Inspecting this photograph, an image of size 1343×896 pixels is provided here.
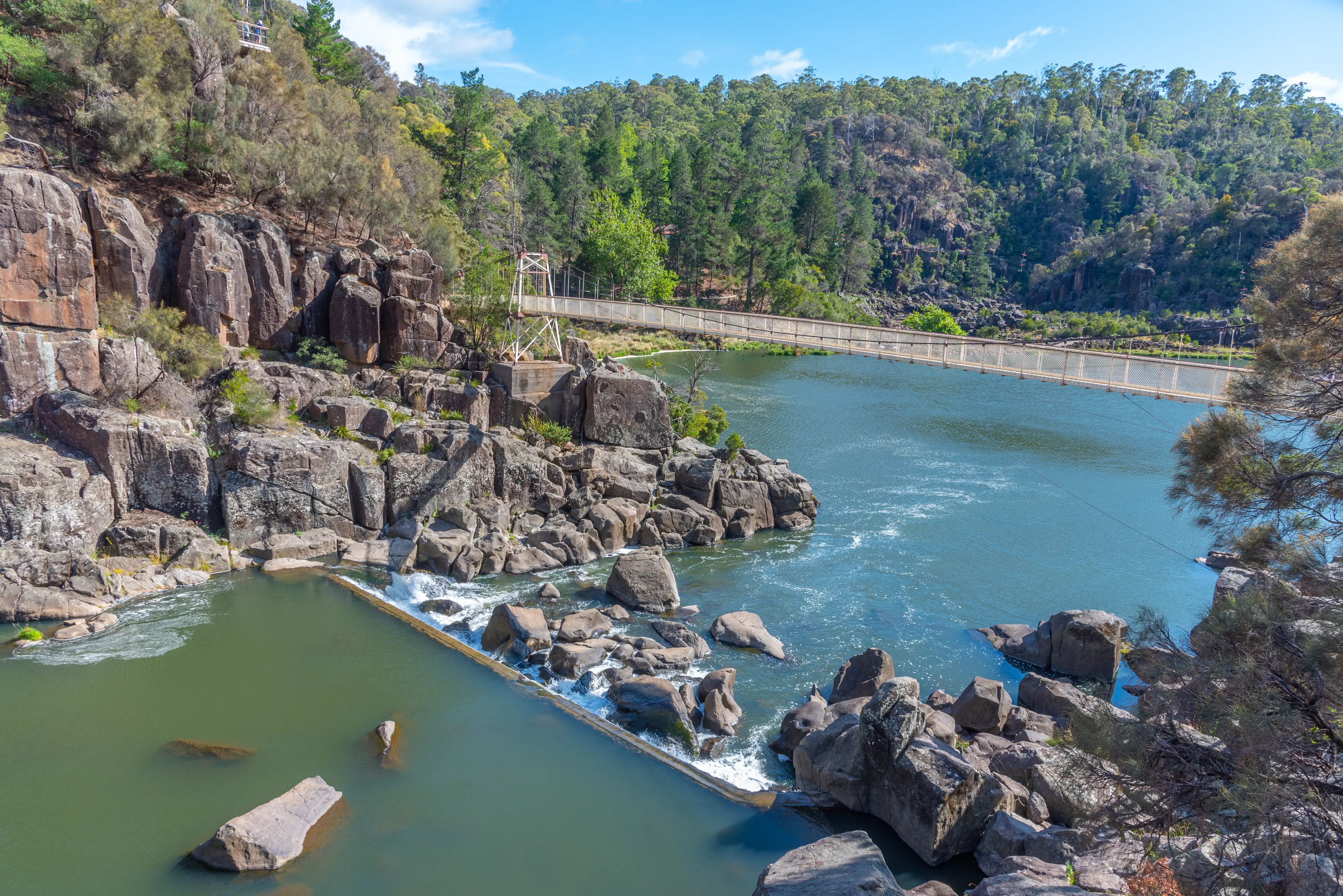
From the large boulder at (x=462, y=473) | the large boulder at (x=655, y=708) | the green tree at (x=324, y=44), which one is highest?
the green tree at (x=324, y=44)

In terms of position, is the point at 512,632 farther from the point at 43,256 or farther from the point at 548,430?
the point at 43,256

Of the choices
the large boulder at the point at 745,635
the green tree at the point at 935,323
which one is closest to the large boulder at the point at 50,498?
the large boulder at the point at 745,635

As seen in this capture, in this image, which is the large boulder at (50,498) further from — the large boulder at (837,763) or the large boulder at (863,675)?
the large boulder at (863,675)

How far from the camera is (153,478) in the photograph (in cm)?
1673

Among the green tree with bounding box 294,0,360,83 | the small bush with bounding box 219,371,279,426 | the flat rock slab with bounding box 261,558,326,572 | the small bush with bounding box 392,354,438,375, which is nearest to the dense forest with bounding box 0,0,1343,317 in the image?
the green tree with bounding box 294,0,360,83

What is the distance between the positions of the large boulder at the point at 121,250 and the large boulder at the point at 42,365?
2213mm

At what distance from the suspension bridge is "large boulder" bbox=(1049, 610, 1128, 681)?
14.5ft

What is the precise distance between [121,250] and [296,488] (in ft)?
25.6

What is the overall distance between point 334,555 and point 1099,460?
26.2 m

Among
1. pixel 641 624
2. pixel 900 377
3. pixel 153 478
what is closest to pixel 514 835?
pixel 641 624

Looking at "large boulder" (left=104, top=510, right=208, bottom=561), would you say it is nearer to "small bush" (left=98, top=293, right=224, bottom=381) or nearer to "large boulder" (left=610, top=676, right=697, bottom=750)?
"small bush" (left=98, top=293, right=224, bottom=381)

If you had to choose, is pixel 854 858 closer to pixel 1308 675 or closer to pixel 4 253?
pixel 1308 675

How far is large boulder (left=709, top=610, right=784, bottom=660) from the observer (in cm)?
1485

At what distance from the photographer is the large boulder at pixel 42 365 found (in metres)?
16.6
